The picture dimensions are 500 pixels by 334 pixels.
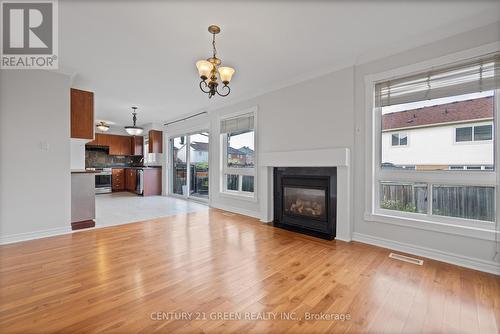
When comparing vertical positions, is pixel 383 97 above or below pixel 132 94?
below

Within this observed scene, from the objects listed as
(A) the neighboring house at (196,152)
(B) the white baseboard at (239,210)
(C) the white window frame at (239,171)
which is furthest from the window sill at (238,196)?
(A) the neighboring house at (196,152)

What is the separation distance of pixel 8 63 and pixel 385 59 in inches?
200

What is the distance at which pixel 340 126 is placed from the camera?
129 inches

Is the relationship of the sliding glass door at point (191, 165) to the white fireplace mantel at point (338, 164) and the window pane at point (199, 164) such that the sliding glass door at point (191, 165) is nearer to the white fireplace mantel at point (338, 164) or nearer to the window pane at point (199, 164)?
the window pane at point (199, 164)

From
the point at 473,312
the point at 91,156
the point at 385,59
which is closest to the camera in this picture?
the point at 473,312

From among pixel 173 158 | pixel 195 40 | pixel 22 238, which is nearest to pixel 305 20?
pixel 195 40

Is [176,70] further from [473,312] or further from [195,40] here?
[473,312]

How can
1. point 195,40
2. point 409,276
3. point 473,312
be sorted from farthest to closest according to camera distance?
point 195,40 → point 409,276 → point 473,312

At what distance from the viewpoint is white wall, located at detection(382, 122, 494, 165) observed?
238 cm

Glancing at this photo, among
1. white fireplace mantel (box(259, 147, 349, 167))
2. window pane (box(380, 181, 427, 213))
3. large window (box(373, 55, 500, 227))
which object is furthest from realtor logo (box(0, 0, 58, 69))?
window pane (box(380, 181, 427, 213))

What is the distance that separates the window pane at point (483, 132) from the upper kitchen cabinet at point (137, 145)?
959 centimetres

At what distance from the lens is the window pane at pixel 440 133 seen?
2352 millimetres

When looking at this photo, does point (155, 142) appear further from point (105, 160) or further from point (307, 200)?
point (307, 200)

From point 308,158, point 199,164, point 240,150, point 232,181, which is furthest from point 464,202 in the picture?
point 199,164
